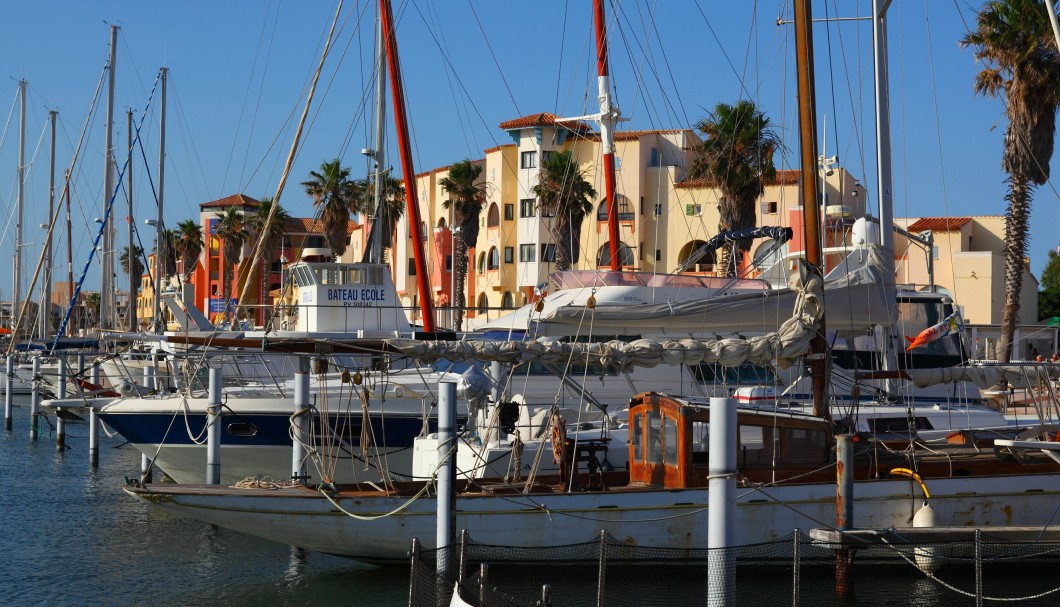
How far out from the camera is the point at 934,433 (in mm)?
22062

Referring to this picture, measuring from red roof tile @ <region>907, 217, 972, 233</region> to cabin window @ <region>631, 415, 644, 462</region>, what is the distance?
4430cm

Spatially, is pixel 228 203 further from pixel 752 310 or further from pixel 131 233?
pixel 752 310

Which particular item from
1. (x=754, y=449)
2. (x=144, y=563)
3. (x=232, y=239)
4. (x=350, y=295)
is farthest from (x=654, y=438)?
(x=232, y=239)

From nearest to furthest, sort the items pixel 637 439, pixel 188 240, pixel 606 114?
pixel 637 439, pixel 606 114, pixel 188 240

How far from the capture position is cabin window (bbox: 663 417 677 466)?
A: 16.6 metres

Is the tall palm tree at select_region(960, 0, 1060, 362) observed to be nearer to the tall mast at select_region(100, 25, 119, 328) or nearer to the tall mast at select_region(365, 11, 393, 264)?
the tall mast at select_region(365, 11, 393, 264)

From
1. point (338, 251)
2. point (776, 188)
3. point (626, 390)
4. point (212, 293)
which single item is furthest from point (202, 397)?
point (212, 293)

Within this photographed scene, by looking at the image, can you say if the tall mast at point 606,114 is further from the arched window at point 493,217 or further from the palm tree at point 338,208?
the arched window at point 493,217

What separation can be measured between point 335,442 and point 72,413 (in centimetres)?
1480

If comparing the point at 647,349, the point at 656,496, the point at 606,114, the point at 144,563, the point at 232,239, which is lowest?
→ the point at 144,563

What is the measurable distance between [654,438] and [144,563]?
913 cm

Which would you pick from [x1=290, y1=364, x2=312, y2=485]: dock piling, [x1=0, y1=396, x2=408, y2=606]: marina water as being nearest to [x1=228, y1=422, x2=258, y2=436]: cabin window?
[x1=0, y1=396, x2=408, y2=606]: marina water

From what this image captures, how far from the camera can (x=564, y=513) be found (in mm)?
16344

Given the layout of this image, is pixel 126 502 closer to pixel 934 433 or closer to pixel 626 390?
pixel 626 390
